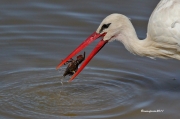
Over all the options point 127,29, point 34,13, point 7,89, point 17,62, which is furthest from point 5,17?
point 127,29

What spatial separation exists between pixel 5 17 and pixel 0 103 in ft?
11.6

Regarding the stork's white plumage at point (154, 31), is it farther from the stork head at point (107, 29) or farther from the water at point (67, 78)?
the water at point (67, 78)

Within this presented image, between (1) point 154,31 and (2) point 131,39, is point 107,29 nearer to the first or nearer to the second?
(2) point 131,39

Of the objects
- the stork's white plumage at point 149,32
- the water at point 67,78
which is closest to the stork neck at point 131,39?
the stork's white plumage at point 149,32

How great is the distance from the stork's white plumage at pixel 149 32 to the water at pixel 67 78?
0.59 m

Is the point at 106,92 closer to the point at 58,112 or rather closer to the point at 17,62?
the point at 58,112

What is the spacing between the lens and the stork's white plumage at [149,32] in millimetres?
8297

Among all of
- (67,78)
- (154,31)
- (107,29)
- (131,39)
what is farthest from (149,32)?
(67,78)

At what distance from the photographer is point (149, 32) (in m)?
8.58

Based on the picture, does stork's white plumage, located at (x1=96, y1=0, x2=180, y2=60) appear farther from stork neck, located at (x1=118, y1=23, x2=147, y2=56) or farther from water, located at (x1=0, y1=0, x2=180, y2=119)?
water, located at (x1=0, y1=0, x2=180, y2=119)

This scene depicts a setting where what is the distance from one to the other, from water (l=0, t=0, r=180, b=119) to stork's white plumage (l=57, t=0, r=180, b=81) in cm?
A: 59

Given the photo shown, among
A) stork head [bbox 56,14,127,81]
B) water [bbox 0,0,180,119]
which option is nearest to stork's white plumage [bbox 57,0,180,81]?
stork head [bbox 56,14,127,81]

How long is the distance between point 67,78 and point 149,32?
63.1 inches

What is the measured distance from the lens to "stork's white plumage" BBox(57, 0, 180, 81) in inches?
327
